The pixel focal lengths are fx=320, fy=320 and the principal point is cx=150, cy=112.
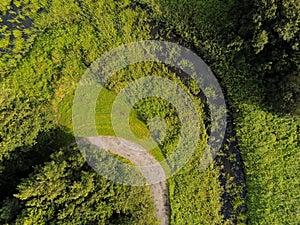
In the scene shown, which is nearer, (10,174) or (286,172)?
(10,174)

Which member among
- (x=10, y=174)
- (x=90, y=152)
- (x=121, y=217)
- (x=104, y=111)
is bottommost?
(x=10, y=174)

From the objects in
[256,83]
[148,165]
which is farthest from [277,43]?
[148,165]

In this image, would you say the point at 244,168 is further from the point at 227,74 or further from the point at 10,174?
the point at 10,174

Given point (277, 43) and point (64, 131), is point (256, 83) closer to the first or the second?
point (277, 43)

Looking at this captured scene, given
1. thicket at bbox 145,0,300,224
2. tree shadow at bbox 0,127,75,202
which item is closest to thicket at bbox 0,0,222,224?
tree shadow at bbox 0,127,75,202

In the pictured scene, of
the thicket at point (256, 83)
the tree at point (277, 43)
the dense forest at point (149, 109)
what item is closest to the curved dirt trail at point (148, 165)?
the dense forest at point (149, 109)

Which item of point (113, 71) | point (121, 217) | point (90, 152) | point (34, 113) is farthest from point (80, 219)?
point (113, 71)

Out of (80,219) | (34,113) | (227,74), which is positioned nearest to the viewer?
(80,219)
